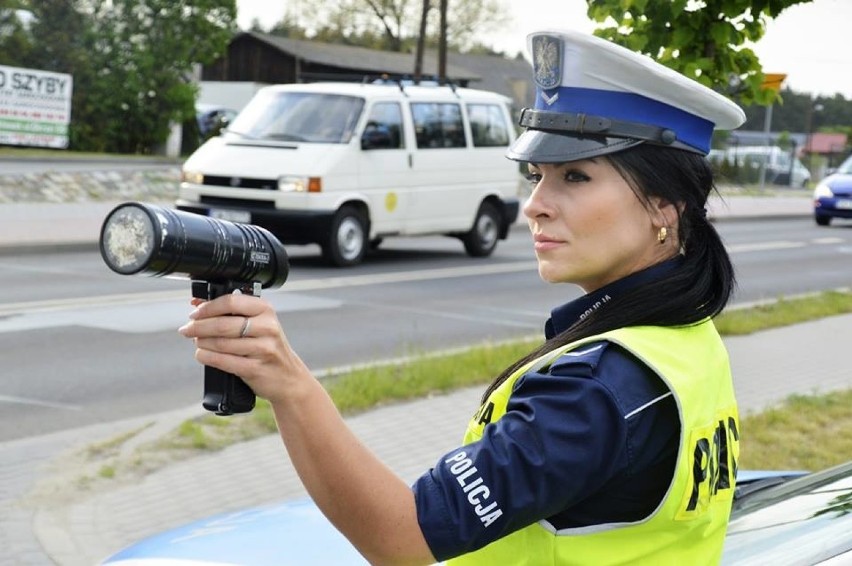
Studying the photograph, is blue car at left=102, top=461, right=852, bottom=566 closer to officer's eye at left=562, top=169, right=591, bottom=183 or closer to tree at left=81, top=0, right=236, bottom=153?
officer's eye at left=562, top=169, right=591, bottom=183

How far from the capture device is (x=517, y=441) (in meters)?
1.71

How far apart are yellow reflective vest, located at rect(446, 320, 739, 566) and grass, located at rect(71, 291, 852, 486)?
479 cm

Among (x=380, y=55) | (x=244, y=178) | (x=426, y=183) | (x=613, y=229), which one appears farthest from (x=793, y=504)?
(x=380, y=55)

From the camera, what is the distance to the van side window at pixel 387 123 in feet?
53.3

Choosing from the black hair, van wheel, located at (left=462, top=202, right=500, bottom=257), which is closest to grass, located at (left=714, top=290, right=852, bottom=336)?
van wheel, located at (left=462, top=202, right=500, bottom=257)

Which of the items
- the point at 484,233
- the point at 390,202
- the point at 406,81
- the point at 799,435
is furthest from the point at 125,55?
the point at 799,435

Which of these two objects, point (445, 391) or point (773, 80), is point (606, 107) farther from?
point (445, 391)

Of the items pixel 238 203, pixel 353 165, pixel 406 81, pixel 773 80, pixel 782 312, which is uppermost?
pixel 406 81

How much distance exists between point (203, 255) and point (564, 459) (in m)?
0.52

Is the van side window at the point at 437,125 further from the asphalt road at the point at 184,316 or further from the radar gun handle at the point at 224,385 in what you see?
the radar gun handle at the point at 224,385

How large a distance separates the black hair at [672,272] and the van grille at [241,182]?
1358cm

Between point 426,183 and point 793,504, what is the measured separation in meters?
14.1

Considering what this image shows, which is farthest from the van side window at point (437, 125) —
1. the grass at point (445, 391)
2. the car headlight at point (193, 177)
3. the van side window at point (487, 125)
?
the grass at point (445, 391)

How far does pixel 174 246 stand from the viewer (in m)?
1.64
